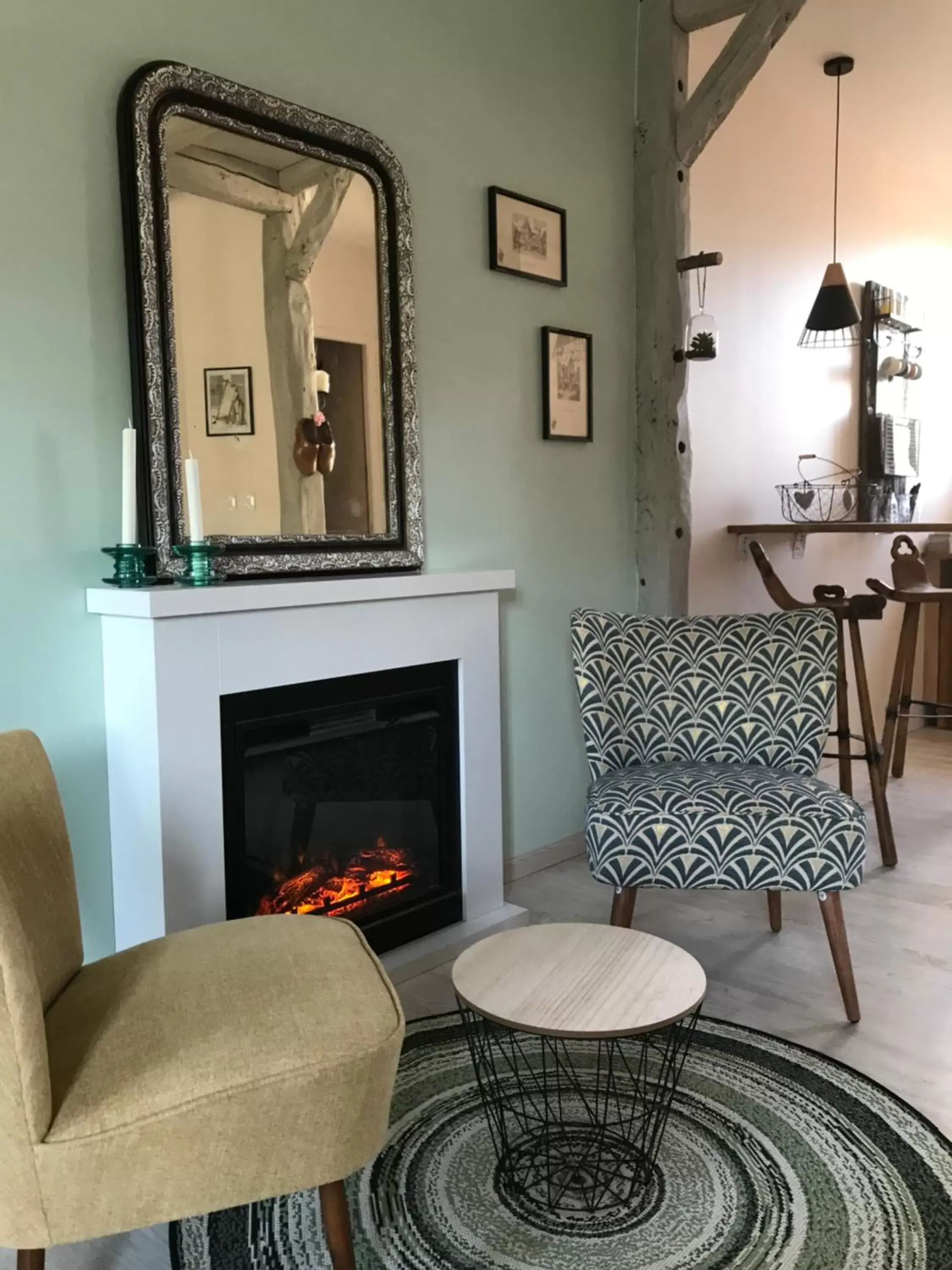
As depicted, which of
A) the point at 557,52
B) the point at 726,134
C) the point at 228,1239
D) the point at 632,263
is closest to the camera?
the point at 228,1239

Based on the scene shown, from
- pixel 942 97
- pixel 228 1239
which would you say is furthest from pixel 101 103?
pixel 942 97

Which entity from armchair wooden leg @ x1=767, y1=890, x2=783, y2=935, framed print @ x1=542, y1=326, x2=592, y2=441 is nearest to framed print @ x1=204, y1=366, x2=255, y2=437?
framed print @ x1=542, y1=326, x2=592, y2=441

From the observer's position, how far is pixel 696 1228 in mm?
1516

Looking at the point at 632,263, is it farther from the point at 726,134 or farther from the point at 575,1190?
the point at 575,1190

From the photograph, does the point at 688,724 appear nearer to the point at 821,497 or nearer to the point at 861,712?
the point at 861,712

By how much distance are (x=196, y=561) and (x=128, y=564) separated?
0.44ft

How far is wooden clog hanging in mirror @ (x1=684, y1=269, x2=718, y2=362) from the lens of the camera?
3281mm

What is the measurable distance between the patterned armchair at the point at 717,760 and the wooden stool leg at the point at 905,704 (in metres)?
1.65

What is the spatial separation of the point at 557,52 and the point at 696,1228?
3.01 metres

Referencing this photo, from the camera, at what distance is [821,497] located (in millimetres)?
4500

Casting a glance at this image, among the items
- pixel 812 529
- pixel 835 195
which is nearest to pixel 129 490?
pixel 812 529

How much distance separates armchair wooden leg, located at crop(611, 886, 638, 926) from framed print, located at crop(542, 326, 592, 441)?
1.41 metres

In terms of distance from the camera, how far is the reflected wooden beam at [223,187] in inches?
80.9

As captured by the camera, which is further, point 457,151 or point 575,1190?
point 457,151
